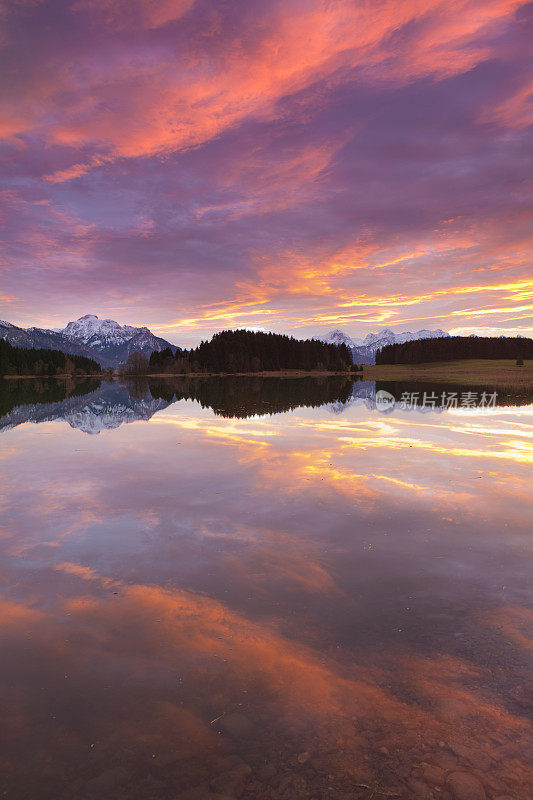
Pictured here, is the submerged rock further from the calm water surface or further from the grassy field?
the grassy field

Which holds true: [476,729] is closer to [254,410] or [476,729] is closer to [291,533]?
[291,533]

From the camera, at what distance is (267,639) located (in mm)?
6305

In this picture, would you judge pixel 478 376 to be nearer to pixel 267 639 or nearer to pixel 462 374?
pixel 462 374

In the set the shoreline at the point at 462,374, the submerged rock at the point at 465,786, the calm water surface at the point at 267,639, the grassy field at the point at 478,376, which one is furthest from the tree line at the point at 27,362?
the submerged rock at the point at 465,786

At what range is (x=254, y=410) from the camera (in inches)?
1453

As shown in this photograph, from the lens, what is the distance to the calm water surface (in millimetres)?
4324

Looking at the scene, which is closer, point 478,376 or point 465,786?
point 465,786

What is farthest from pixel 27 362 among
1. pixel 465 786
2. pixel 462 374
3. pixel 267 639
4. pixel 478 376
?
pixel 465 786

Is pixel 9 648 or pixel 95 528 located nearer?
pixel 9 648

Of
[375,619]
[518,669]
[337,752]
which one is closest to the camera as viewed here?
[337,752]

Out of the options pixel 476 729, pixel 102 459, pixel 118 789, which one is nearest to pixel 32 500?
pixel 102 459

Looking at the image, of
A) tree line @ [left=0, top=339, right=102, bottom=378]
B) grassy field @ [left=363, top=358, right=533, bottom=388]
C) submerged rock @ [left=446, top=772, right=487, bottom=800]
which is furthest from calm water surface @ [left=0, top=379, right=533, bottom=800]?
tree line @ [left=0, top=339, right=102, bottom=378]

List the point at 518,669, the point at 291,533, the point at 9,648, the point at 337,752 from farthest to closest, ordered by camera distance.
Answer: the point at 291,533, the point at 9,648, the point at 518,669, the point at 337,752

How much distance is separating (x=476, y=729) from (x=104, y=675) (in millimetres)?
4476
